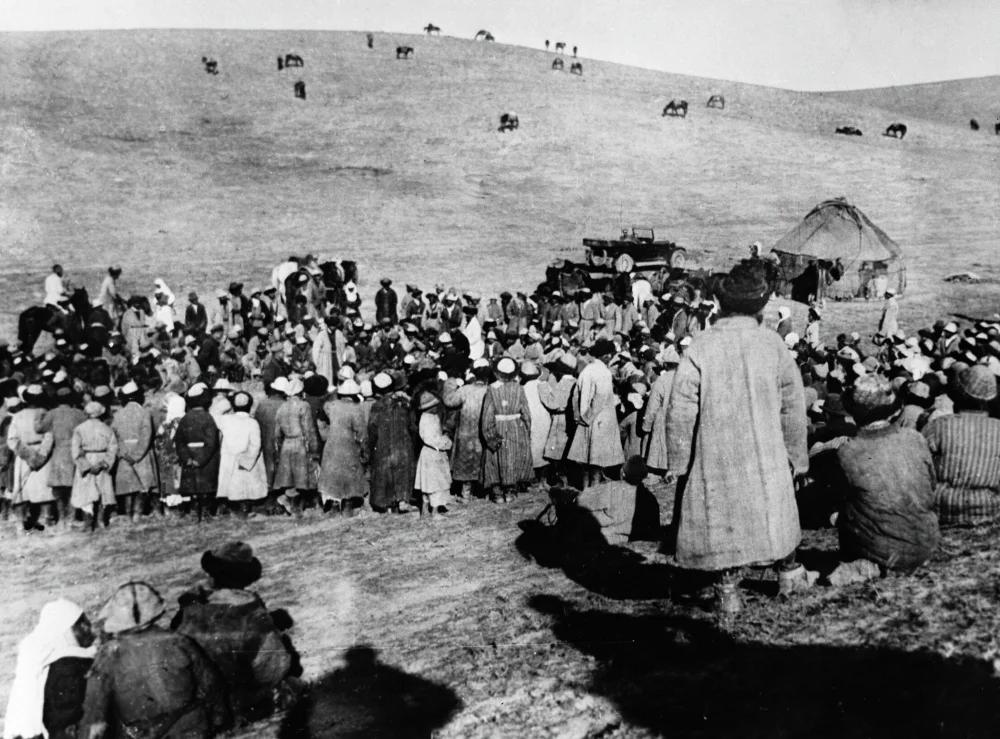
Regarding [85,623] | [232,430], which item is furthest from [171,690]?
[232,430]

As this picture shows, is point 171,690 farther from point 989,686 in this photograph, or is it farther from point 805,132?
point 805,132

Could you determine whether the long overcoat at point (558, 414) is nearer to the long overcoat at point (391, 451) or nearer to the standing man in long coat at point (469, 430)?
the standing man in long coat at point (469, 430)

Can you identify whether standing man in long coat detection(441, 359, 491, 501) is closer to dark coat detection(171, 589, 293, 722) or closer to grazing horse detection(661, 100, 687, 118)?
dark coat detection(171, 589, 293, 722)

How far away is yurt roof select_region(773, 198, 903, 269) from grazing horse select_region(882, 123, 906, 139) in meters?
34.5

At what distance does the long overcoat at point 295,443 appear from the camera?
334 inches

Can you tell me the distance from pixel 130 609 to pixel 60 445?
5.34 metres

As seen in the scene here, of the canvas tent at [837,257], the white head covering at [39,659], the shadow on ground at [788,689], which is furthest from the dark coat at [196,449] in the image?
the canvas tent at [837,257]

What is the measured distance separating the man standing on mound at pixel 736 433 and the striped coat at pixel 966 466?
1.99m

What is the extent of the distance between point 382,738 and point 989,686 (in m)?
2.90

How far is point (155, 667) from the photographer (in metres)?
3.87

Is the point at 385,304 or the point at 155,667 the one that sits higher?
the point at 385,304

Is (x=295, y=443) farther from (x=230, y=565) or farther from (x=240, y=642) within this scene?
(x=240, y=642)

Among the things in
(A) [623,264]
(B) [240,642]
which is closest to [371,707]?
(B) [240,642]

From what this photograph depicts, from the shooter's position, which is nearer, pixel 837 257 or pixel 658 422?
pixel 658 422
